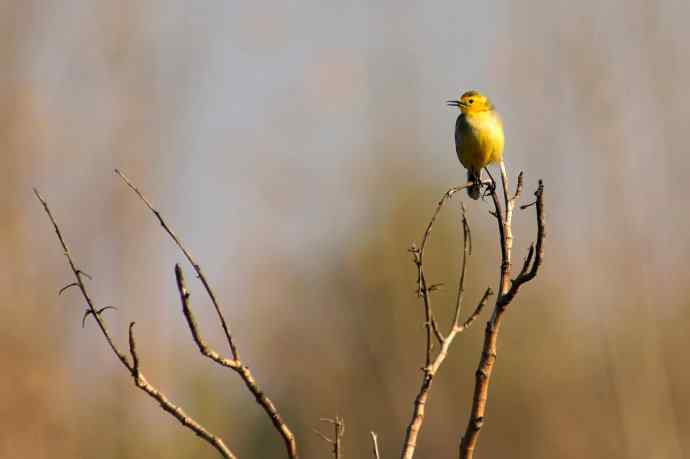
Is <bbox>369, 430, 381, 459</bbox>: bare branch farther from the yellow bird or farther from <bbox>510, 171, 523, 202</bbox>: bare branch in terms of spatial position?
the yellow bird

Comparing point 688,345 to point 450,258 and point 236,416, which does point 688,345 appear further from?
point 236,416

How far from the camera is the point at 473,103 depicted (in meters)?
6.23

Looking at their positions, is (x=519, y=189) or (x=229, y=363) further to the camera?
(x=519, y=189)

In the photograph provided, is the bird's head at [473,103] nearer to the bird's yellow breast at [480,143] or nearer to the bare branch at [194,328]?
the bird's yellow breast at [480,143]

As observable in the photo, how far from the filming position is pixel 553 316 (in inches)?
850

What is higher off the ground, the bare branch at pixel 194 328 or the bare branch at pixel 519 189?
the bare branch at pixel 519 189

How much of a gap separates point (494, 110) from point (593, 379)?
15.6 meters

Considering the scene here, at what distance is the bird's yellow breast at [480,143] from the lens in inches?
223

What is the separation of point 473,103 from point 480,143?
0.61m

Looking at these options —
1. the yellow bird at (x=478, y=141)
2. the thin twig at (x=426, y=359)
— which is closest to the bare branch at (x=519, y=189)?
the thin twig at (x=426, y=359)

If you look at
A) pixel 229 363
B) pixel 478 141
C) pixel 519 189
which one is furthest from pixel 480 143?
pixel 229 363

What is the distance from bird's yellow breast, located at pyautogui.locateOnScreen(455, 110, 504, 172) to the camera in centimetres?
567

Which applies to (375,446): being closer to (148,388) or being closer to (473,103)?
(148,388)

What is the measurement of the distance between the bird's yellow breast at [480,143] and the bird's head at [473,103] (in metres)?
0.28
